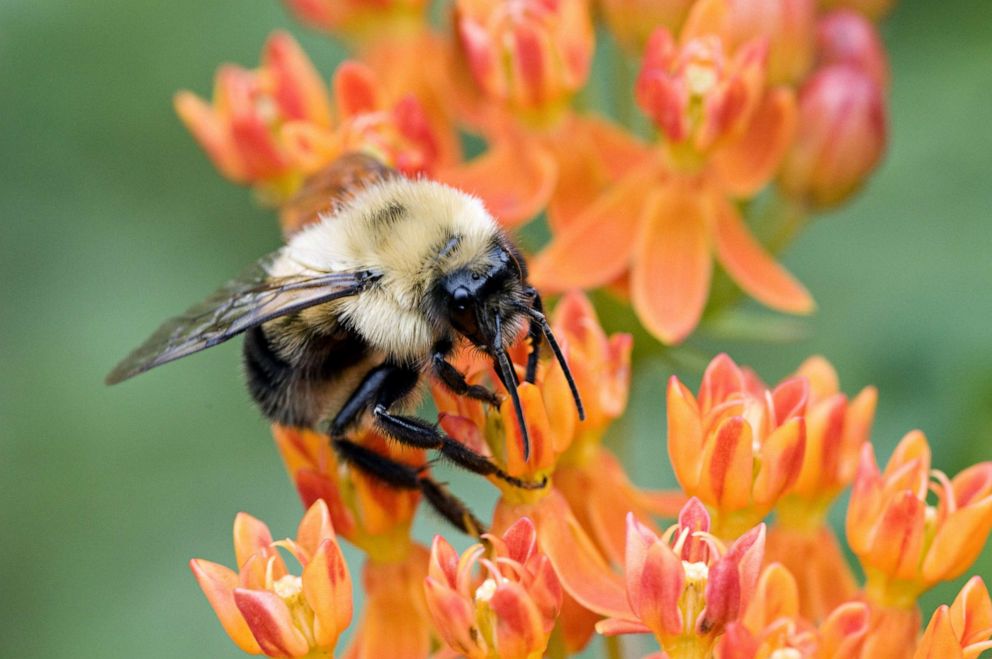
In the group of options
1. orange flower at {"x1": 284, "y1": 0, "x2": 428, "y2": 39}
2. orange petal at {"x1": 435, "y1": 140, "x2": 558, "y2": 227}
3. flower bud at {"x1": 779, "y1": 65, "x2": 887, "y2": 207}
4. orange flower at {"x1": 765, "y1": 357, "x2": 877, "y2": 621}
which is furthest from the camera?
orange flower at {"x1": 284, "y1": 0, "x2": 428, "y2": 39}

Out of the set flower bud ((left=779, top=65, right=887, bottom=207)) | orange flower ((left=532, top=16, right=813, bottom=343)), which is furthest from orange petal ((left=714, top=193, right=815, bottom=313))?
flower bud ((left=779, top=65, right=887, bottom=207))

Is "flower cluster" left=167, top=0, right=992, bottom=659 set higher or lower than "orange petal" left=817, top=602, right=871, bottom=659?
higher

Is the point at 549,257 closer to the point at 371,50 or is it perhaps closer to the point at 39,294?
the point at 371,50

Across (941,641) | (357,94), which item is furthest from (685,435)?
(357,94)

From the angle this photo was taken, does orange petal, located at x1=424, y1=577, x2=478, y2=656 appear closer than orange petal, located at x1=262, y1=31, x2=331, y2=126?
Yes

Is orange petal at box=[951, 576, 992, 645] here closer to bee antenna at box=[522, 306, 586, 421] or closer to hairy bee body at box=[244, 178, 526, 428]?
bee antenna at box=[522, 306, 586, 421]

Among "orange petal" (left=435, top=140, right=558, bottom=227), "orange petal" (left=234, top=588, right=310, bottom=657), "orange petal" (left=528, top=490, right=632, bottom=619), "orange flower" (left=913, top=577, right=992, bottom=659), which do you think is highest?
"orange petal" (left=435, top=140, right=558, bottom=227)

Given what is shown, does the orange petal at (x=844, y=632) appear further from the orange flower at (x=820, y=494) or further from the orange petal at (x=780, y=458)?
the orange flower at (x=820, y=494)

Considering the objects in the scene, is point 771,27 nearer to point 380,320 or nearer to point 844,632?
point 380,320
